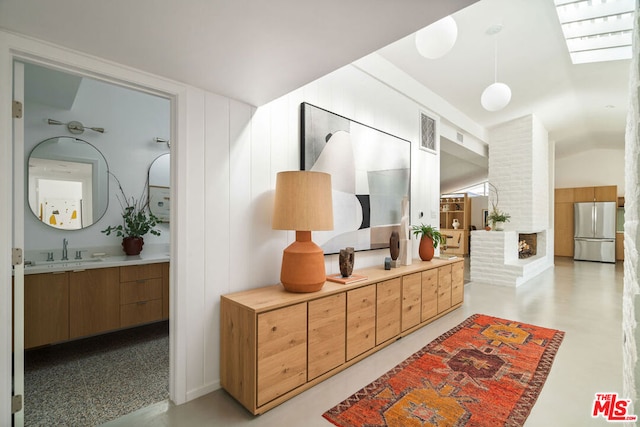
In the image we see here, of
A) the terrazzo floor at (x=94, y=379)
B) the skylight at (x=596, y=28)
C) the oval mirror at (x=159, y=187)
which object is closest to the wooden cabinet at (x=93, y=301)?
the terrazzo floor at (x=94, y=379)

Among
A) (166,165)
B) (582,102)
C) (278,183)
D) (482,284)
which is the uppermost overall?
(582,102)

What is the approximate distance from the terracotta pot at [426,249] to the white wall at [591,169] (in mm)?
8779

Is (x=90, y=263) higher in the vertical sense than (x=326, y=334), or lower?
higher

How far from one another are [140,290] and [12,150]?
192 centimetres

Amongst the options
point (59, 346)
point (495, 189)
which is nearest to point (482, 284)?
point (495, 189)

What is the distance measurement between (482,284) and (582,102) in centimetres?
408

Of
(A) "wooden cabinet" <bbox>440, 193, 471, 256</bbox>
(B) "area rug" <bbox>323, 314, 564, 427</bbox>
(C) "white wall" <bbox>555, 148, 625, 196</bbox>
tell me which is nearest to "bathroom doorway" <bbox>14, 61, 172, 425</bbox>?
(B) "area rug" <bbox>323, 314, 564, 427</bbox>

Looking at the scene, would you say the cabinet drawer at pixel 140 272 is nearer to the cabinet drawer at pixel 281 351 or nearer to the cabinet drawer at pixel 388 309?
the cabinet drawer at pixel 281 351

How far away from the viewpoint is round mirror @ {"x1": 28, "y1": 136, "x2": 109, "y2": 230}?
A: 2.92 m

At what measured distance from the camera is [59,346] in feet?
9.24

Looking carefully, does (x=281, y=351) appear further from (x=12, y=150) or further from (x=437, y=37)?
(x=437, y=37)

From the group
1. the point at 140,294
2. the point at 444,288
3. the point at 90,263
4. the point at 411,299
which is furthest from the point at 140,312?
the point at 444,288

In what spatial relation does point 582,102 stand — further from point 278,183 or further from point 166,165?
point 166,165

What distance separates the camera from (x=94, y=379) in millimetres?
2260
